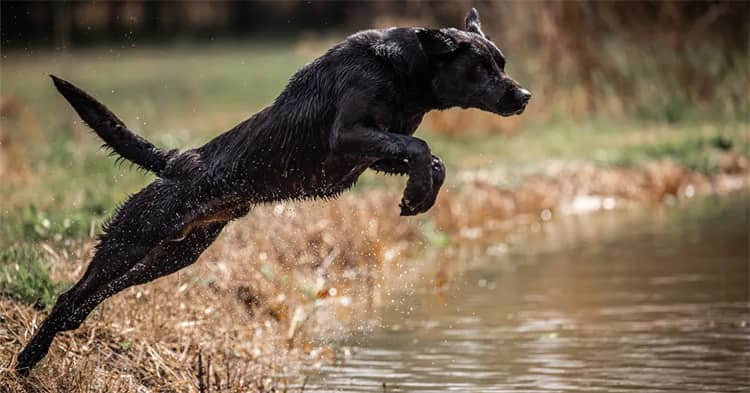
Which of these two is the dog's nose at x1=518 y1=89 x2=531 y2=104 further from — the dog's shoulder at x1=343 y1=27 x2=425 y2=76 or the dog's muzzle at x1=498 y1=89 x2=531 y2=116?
the dog's shoulder at x1=343 y1=27 x2=425 y2=76

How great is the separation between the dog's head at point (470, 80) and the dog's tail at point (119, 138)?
183 centimetres

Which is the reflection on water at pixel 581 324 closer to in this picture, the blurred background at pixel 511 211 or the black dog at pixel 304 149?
the blurred background at pixel 511 211

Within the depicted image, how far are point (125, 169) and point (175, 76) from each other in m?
17.6

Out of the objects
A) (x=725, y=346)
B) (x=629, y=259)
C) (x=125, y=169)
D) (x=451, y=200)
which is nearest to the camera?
(x=725, y=346)

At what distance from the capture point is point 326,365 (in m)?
9.71

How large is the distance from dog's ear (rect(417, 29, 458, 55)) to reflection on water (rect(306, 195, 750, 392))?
225cm

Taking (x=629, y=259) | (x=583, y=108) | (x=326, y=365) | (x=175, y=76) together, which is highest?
(x=175, y=76)

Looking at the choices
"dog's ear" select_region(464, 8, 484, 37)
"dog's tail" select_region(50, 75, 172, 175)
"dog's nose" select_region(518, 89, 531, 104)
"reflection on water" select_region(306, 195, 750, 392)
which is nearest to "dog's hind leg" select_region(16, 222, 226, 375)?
"dog's tail" select_region(50, 75, 172, 175)

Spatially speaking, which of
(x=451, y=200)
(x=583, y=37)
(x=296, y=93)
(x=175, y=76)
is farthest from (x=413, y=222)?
(x=175, y=76)

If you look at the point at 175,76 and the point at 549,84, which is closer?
the point at 549,84

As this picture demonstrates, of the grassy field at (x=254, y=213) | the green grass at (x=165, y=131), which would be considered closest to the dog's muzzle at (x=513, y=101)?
the grassy field at (x=254, y=213)

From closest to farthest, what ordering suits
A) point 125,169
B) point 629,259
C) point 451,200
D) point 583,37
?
point 629,259
point 451,200
point 125,169
point 583,37

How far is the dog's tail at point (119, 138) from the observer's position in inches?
337

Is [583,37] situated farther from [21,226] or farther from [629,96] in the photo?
[21,226]
